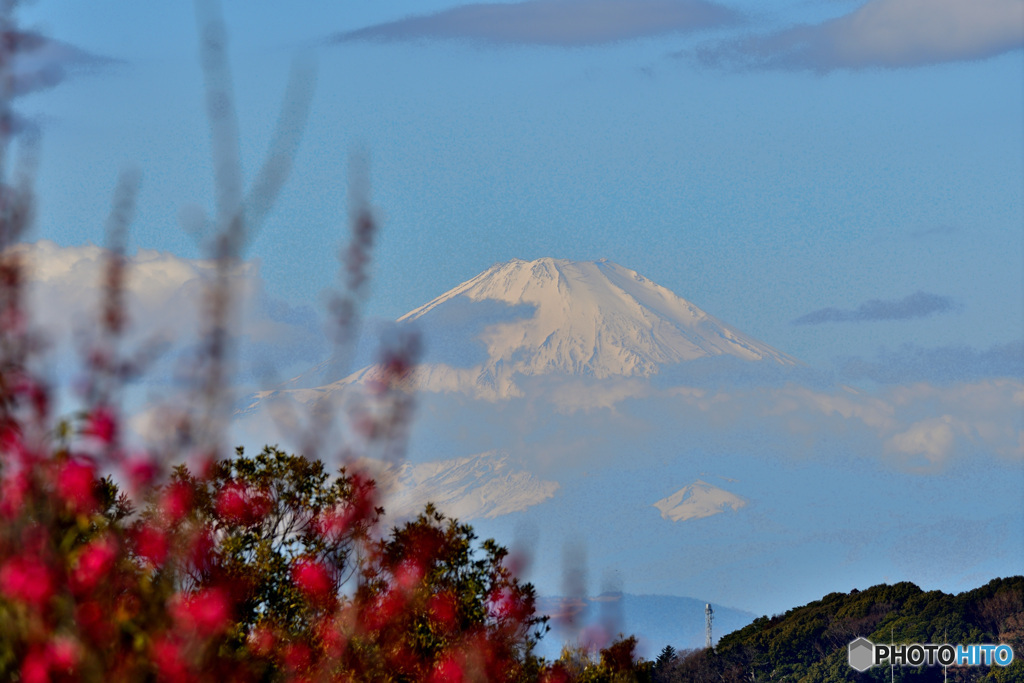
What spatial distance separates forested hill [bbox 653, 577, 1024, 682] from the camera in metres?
64.3

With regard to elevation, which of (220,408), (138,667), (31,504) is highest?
(220,408)

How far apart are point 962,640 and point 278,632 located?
61.7 metres

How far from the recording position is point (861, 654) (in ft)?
213

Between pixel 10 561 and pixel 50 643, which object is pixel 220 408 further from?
pixel 50 643

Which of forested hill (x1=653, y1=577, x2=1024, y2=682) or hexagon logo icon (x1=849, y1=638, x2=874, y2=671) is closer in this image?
hexagon logo icon (x1=849, y1=638, x2=874, y2=671)

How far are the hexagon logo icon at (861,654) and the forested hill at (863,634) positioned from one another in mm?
444

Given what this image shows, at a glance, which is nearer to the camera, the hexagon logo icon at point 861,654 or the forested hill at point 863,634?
the hexagon logo icon at point 861,654

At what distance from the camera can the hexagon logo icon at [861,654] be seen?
6400cm

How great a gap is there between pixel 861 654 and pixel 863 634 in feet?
13.7

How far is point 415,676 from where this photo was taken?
1295 cm

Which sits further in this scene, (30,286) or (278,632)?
(278,632)

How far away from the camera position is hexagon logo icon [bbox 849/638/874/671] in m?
64.0

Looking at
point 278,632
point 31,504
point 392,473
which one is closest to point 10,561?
point 31,504

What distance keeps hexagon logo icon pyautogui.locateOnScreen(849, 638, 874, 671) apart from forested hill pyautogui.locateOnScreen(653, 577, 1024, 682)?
0.44 m
